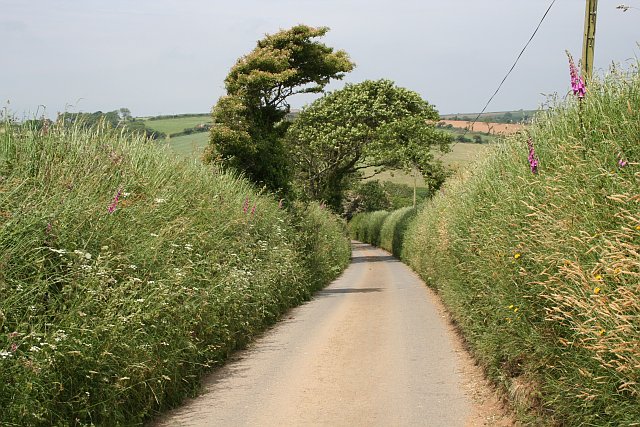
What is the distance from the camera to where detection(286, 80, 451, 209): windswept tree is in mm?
38969

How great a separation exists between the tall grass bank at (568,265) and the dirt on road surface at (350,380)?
663 millimetres

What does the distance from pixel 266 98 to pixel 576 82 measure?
1645 cm

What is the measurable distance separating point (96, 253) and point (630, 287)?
16.9 feet

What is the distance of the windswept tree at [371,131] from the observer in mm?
38969

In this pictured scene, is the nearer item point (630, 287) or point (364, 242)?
point (630, 287)

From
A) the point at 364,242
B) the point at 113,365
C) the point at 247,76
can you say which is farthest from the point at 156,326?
the point at 364,242

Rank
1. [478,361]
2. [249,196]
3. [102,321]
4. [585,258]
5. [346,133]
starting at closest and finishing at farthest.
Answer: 1. [585,258]
2. [102,321]
3. [478,361]
4. [249,196]
5. [346,133]

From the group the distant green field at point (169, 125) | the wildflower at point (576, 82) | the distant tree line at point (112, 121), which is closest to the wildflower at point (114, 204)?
the distant tree line at point (112, 121)

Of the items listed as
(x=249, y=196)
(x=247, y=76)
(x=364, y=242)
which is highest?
(x=247, y=76)

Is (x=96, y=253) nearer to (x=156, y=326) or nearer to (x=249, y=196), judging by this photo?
(x=156, y=326)

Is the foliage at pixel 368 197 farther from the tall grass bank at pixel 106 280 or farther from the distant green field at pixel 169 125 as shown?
the tall grass bank at pixel 106 280

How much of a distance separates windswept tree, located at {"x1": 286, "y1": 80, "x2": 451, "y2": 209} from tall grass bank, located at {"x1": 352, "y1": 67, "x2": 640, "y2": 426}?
1144 inches

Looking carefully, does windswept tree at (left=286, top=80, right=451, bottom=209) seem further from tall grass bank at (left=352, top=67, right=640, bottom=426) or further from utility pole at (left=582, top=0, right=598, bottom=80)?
tall grass bank at (left=352, top=67, right=640, bottom=426)

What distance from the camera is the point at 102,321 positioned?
648 cm
